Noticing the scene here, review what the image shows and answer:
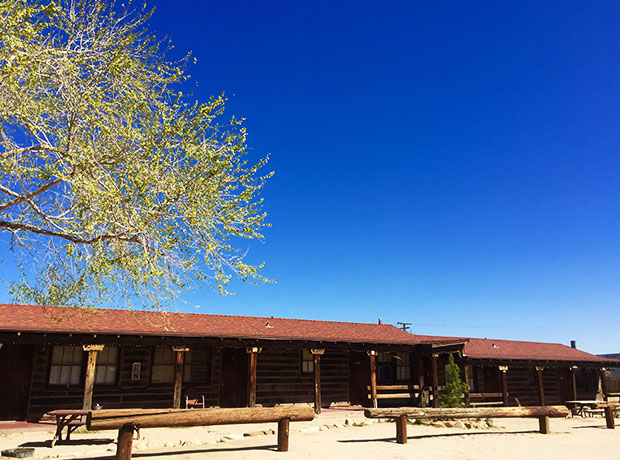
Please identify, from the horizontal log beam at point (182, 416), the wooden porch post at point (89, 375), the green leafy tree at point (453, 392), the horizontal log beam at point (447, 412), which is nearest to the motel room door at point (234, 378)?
the wooden porch post at point (89, 375)

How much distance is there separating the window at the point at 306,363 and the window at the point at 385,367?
340cm

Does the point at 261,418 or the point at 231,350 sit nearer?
A: the point at 261,418

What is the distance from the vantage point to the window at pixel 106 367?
16594 mm

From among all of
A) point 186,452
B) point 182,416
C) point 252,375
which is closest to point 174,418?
point 182,416

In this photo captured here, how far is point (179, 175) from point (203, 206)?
0.77 metres

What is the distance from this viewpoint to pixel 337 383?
67.8 ft

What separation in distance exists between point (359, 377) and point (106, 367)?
1029cm

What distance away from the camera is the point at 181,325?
18.5m

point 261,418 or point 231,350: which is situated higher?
point 231,350

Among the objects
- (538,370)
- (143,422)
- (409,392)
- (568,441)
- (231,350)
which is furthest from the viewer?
(538,370)

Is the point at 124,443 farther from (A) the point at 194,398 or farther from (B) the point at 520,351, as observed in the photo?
(B) the point at 520,351

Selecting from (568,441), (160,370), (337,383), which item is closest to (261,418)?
(568,441)

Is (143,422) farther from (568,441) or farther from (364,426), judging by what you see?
(568,441)

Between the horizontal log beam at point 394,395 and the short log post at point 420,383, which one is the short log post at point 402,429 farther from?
the short log post at point 420,383
